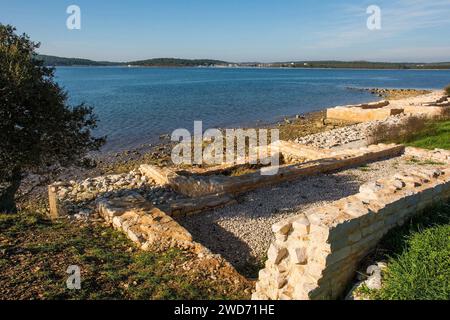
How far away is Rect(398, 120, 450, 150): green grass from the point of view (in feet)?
51.8

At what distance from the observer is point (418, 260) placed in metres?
4.98

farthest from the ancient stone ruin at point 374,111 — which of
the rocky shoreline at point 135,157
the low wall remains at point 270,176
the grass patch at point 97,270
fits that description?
the grass patch at point 97,270

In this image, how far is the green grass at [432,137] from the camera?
51.8 ft

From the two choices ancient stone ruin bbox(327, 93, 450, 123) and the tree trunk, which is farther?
ancient stone ruin bbox(327, 93, 450, 123)

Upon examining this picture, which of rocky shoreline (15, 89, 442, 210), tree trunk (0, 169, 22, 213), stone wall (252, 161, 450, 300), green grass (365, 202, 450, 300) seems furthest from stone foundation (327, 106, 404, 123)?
tree trunk (0, 169, 22, 213)

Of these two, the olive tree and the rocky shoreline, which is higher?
the olive tree

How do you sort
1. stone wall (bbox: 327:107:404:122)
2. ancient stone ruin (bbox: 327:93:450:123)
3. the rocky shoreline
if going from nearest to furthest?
the rocky shoreline, ancient stone ruin (bbox: 327:93:450:123), stone wall (bbox: 327:107:404:122)

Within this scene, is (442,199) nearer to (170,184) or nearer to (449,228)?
(449,228)

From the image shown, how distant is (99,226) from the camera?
8.59m

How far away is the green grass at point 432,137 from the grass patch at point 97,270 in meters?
13.1

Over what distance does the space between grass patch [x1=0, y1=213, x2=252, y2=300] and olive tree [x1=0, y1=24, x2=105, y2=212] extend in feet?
5.65

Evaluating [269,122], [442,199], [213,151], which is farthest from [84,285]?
[269,122]

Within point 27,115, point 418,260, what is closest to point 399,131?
point 418,260

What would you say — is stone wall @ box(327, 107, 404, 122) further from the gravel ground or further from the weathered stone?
the weathered stone
